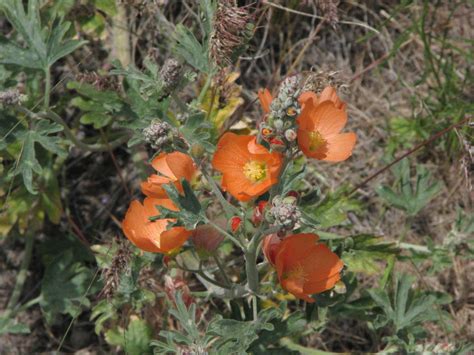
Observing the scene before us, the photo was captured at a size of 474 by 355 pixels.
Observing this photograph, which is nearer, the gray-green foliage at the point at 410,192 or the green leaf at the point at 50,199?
the gray-green foliage at the point at 410,192

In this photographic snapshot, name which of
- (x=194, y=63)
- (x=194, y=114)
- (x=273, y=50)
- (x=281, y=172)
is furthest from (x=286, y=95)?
(x=273, y=50)

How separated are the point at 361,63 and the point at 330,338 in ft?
4.96

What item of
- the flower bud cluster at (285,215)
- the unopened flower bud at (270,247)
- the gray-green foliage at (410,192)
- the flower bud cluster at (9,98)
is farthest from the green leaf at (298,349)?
the flower bud cluster at (9,98)

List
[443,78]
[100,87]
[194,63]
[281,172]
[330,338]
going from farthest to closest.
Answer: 1. [443,78]
2. [330,338]
3. [100,87]
4. [194,63]
5. [281,172]

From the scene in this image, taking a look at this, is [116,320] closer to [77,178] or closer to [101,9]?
[77,178]

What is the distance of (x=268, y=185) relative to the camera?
200cm

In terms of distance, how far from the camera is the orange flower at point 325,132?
6.77 feet

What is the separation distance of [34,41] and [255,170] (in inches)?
46.1

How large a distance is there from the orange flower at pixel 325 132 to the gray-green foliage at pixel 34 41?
1.10m

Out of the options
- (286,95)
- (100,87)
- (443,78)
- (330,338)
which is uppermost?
(286,95)

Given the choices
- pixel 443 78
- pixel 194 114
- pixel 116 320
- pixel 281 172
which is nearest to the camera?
pixel 281 172

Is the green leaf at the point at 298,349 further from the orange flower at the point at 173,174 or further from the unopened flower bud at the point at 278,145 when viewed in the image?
the unopened flower bud at the point at 278,145

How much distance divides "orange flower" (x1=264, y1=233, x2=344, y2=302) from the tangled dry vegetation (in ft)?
3.04

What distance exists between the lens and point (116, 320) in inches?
121
